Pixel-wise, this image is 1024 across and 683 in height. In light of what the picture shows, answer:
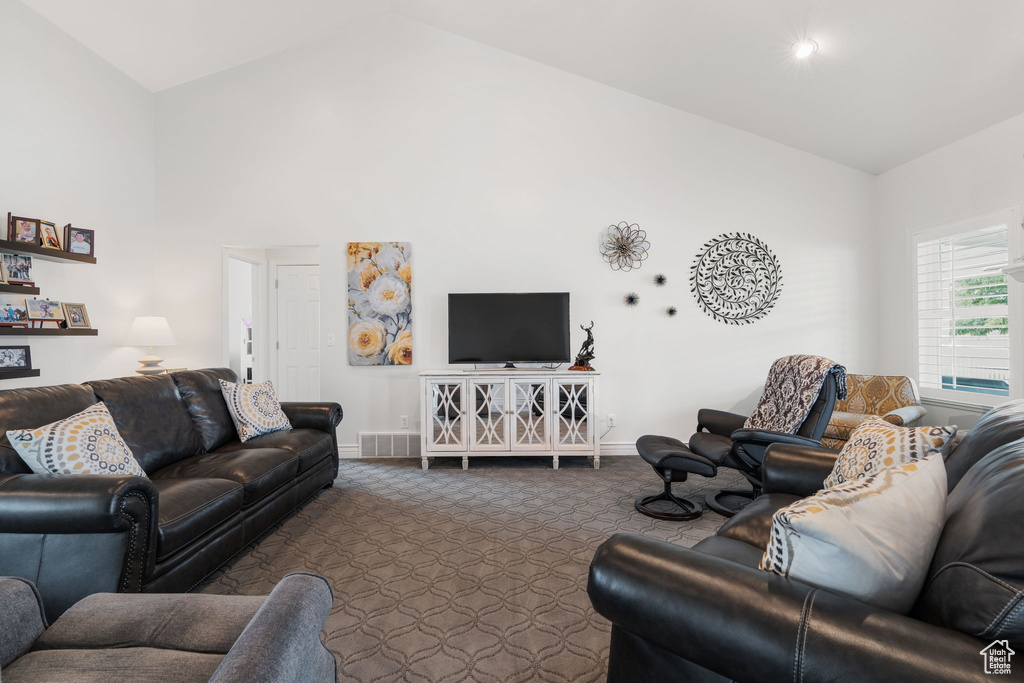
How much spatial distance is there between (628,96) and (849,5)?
6.59ft

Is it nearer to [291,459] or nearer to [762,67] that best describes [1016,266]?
[762,67]

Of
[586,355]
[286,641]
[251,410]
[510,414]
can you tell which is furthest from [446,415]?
[286,641]

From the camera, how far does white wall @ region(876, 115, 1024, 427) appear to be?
3.36 metres

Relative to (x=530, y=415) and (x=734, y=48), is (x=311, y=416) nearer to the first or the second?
(x=530, y=415)

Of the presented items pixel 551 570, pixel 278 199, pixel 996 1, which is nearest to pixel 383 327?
pixel 278 199

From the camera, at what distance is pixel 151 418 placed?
2.68 m

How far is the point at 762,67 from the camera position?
363 cm

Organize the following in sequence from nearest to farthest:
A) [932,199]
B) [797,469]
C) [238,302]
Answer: [797,469] < [932,199] < [238,302]

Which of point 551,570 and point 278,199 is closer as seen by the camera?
point 551,570

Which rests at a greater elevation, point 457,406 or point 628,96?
point 628,96

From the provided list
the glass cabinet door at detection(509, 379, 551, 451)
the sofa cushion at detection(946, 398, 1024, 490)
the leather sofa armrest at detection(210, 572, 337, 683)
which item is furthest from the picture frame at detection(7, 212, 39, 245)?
the sofa cushion at detection(946, 398, 1024, 490)

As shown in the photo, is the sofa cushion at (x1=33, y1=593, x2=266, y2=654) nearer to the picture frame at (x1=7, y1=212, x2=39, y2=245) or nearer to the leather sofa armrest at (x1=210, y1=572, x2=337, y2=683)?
the leather sofa armrest at (x1=210, y1=572, x2=337, y2=683)

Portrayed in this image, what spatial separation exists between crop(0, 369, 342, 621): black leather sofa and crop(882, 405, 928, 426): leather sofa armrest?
4028 mm

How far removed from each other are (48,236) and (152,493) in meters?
2.92
